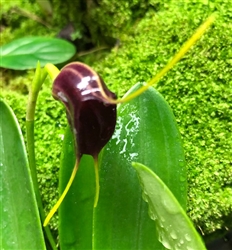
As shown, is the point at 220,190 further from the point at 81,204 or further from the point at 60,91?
the point at 60,91

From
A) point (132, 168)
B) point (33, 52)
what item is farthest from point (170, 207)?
point (33, 52)

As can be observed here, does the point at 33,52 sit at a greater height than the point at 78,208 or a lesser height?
greater

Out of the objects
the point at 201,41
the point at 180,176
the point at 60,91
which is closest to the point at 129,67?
the point at 201,41

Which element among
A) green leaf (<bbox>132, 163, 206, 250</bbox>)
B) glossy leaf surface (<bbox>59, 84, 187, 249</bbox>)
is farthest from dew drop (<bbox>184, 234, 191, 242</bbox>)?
glossy leaf surface (<bbox>59, 84, 187, 249</bbox>)

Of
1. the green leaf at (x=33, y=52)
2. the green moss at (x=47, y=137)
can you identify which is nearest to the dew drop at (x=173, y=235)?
the green moss at (x=47, y=137)

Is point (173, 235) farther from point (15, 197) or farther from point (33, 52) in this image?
point (33, 52)

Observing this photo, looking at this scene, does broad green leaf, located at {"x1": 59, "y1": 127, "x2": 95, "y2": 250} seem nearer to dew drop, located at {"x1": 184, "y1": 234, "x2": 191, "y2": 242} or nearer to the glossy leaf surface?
the glossy leaf surface
